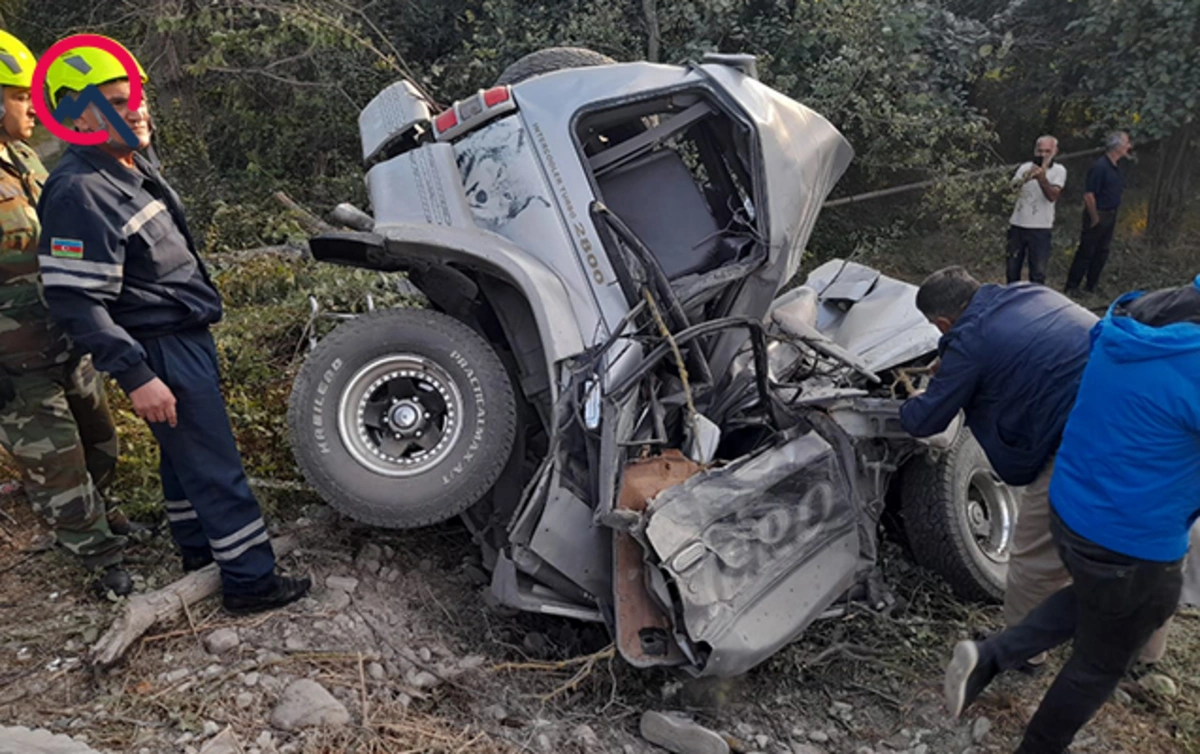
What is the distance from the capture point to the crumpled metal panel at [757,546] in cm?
289

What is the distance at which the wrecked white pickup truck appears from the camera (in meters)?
3.05

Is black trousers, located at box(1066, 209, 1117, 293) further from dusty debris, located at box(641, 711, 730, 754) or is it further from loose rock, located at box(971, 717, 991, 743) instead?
dusty debris, located at box(641, 711, 730, 754)

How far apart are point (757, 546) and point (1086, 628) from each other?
100cm

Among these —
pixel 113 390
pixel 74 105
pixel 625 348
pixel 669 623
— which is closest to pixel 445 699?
pixel 669 623

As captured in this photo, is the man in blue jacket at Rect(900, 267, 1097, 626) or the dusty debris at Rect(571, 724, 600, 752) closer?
the dusty debris at Rect(571, 724, 600, 752)

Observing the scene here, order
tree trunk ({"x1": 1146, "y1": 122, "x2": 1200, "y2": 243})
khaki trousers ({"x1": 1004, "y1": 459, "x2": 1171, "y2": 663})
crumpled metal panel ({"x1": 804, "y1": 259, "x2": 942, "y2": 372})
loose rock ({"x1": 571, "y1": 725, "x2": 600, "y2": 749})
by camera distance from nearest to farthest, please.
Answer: loose rock ({"x1": 571, "y1": 725, "x2": 600, "y2": 749}) < khaki trousers ({"x1": 1004, "y1": 459, "x2": 1171, "y2": 663}) < crumpled metal panel ({"x1": 804, "y1": 259, "x2": 942, "y2": 372}) < tree trunk ({"x1": 1146, "y1": 122, "x2": 1200, "y2": 243})

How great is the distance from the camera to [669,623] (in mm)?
2971

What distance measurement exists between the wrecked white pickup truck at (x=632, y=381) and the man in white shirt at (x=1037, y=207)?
457 centimetres

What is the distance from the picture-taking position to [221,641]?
2.97 meters

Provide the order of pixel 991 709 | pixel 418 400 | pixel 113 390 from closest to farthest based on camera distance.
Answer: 1. pixel 991 709
2. pixel 418 400
3. pixel 113 390

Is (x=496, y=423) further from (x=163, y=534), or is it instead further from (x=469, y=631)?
(x=163, y=534)

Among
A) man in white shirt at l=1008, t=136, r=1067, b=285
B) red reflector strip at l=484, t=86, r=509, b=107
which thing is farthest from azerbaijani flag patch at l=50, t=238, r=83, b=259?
man in white shirt at l=1008, t=136, r=1067, b=285

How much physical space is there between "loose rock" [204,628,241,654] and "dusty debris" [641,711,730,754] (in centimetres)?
137

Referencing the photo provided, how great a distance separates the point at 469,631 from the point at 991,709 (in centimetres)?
188
